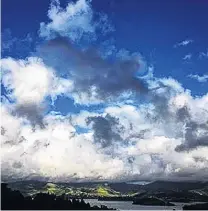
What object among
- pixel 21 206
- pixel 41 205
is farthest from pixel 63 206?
pixel 21 206

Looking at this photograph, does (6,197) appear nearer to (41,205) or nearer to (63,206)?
(41,205)

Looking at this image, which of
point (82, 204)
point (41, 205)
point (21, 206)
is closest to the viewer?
point (21, 206)

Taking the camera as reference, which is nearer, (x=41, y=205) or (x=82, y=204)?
(x=41, y=205)

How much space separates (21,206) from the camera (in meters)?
118

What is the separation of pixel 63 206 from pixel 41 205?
10.9 m

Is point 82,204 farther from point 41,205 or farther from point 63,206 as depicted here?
point 41,205

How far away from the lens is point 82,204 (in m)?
157

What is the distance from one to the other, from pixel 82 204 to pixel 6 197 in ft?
152

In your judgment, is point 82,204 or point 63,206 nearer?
point 63,206

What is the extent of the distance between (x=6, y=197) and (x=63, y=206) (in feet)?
97.0

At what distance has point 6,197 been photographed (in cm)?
11831

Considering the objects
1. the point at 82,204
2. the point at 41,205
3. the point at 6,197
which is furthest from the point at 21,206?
the point at 82,204

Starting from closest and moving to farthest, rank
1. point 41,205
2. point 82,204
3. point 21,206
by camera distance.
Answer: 1. point 21,206
2. point 41,205
3. point 82,204

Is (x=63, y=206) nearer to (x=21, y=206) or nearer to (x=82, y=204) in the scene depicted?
(x=82, y=204)
